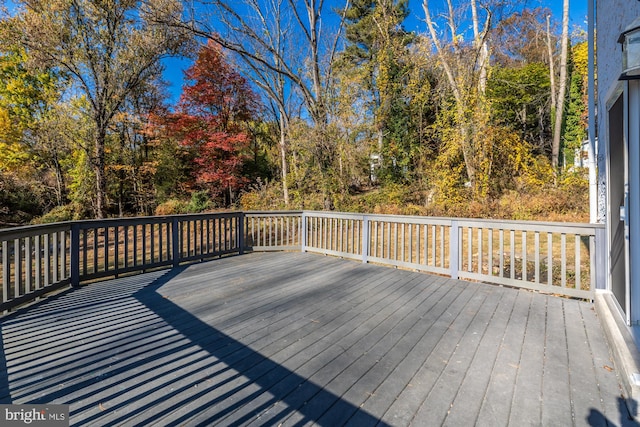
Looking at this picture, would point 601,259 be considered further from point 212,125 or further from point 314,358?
point 212,125

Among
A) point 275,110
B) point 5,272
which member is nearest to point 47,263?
point 5,272

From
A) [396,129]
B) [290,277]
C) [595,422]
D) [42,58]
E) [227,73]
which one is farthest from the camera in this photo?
[227,73]

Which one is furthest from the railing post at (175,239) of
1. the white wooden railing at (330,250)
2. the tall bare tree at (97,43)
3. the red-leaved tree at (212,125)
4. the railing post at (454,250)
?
the red-leaved tree at (212,125)

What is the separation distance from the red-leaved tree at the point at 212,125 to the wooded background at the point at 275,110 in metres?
0.06

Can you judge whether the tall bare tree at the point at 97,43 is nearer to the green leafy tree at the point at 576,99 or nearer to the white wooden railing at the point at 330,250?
the white wooden railing at the point at 330,250

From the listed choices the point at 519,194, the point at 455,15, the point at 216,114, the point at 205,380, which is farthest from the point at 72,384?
the point at 216,114

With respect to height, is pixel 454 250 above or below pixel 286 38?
below

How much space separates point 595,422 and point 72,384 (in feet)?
9.13

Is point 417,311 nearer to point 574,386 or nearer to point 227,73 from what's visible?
point 574,386

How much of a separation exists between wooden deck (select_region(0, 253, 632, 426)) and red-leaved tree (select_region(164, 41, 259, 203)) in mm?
10101

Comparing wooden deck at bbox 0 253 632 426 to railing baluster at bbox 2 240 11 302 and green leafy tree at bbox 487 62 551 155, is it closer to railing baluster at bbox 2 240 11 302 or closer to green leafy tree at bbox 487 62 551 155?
railing baluster at bbox 2 240 11 302

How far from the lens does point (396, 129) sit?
36.0 feet

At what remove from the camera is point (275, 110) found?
46.2 ft

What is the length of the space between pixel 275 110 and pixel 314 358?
44.5ft
